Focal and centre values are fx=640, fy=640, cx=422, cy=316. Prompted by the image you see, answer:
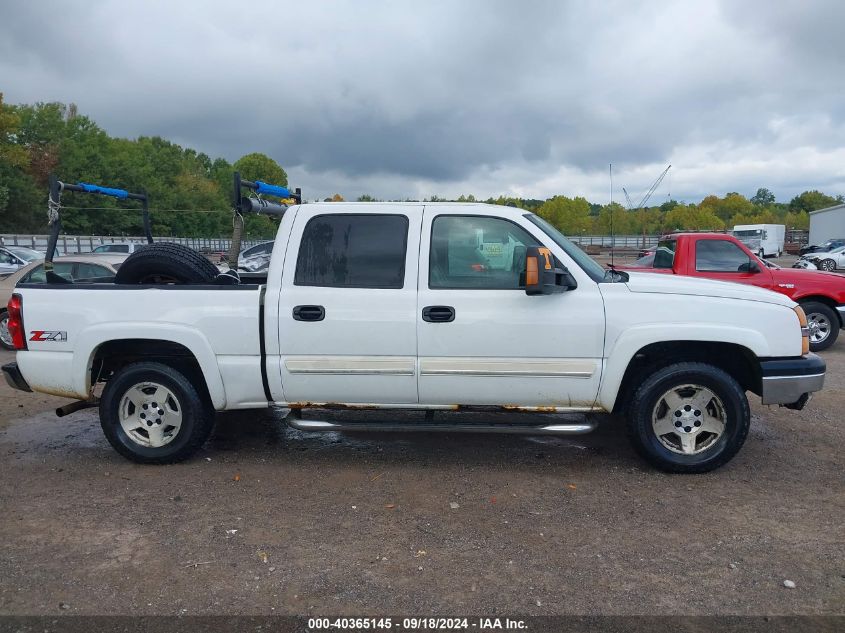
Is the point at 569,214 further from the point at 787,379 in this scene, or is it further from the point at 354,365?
the point at 354,365

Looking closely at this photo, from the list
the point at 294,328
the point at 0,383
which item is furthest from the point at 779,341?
the point at 0,383

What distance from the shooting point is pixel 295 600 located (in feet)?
9.96

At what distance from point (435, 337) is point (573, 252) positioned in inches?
48.7

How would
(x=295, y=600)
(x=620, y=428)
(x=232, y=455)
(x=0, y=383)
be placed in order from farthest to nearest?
(x=0, y=383)
(x=620, y=428)
(x=232, y=455)
(x=295, y=600)

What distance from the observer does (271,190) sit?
→ 577 centimetres

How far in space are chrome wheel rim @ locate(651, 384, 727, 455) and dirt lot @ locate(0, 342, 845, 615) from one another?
0.80ft

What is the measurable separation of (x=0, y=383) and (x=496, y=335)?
667 cm

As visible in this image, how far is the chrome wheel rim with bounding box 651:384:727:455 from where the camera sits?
451cm

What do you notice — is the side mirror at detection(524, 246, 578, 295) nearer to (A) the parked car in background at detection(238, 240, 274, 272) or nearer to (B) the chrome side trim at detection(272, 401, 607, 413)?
(B) the chrome side trim at detection(272, 401, 607, 413)

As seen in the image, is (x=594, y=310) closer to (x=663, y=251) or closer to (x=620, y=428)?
(x=620, y=428)

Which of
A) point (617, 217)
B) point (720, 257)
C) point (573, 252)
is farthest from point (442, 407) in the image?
point (617, 217)

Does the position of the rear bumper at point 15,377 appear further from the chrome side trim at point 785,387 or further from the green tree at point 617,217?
the chrome side trim at point 785,387

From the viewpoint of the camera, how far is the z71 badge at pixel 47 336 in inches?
185

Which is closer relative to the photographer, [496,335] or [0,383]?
[496,335]
